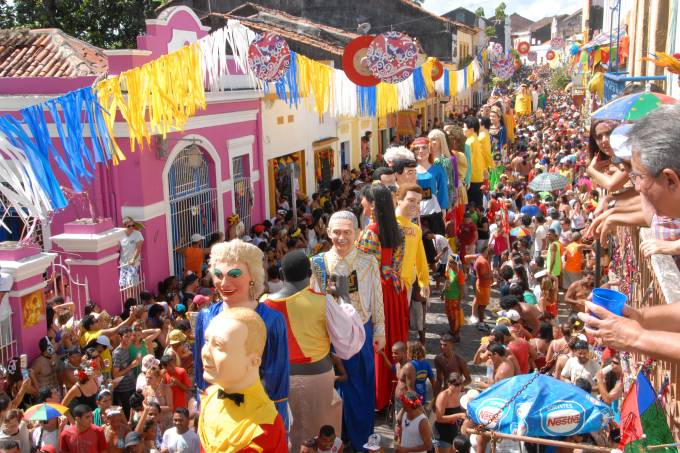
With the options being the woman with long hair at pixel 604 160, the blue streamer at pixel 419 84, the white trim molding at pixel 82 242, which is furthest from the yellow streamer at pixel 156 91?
the blue streamer at pixel 419 84

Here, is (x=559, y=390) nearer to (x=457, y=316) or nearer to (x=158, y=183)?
(x=457, y=316)

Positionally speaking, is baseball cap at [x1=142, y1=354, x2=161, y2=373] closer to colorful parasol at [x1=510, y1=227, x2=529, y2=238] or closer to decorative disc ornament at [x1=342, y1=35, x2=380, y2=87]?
decorative disc ornament at [x1=342, y1=35, x2=380, y2=87]

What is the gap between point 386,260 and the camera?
777 centimetres

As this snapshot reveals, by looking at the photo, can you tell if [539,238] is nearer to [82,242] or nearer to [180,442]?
[82,242]

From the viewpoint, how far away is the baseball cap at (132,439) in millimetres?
5977

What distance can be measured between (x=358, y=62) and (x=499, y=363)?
7411 mm

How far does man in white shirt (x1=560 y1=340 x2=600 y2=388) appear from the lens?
23.2 ft

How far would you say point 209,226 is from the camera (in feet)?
45.8

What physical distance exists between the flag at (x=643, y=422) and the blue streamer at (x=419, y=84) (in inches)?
599

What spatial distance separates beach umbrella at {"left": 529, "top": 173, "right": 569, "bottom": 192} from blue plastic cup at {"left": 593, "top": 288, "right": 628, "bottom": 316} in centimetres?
1266

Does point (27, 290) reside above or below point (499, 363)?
above

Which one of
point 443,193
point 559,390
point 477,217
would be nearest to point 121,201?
point 443,193

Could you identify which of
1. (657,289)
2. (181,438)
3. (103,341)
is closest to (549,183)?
(103,341)

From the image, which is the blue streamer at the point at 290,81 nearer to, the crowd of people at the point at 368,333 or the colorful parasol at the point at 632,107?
the crowd of people at the point at 368,333
